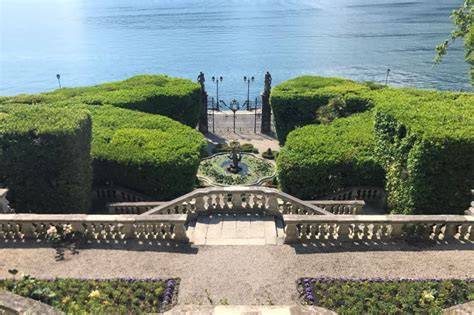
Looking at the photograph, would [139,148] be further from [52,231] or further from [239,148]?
[239,148]

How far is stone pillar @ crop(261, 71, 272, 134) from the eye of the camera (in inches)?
1480

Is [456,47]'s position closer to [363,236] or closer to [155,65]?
[155,65]

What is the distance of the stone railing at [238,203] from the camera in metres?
15.8

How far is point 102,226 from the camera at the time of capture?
44.4ft

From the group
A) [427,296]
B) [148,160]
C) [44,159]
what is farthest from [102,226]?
[427,296]

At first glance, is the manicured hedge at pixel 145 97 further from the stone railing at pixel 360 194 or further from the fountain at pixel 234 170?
the stone railing at pixel 360 194

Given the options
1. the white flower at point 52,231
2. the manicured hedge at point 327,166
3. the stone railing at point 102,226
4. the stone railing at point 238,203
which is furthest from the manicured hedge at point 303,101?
the white flower at point 52,231

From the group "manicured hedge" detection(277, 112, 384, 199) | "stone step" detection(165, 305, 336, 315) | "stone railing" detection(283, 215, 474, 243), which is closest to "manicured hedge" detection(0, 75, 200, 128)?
"manicured hedge" detection(277, 112, 384, 199)

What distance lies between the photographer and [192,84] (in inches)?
1412

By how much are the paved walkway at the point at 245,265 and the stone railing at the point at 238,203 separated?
107 inches

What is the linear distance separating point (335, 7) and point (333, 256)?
602 feet

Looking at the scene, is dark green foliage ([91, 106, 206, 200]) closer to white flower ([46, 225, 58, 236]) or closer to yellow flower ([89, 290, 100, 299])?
white flower ([46, 225, 58, 236])

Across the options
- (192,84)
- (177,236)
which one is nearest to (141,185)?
(177,236)

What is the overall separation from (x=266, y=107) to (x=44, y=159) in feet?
85.3
